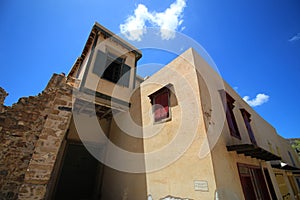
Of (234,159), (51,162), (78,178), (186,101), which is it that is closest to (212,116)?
(186,101)

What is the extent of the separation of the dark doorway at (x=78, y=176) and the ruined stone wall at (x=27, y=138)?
3089 millimetres

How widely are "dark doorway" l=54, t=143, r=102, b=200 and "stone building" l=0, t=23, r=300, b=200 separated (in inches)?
1.7

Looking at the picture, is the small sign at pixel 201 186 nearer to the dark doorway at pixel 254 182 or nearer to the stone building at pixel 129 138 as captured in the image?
the stone building at pixel 129 138

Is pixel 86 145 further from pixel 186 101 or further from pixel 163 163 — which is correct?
pixel 186 101

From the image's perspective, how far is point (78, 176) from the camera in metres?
6.78

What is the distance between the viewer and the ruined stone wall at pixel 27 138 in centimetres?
341

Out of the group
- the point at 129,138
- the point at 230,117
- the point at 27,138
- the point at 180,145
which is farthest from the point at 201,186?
the point at 27,138

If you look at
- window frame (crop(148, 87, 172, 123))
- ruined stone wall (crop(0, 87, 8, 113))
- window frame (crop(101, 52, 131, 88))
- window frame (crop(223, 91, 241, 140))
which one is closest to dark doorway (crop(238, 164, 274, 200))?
window frame (crop(223, 91, 241, 140))

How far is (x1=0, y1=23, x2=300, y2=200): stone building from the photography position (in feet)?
12.0

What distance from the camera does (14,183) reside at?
3.57m

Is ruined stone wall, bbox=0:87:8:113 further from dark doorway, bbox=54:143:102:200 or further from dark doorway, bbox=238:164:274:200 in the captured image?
dark doorway, bbox=238:164:274:200

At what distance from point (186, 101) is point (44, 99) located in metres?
4.58

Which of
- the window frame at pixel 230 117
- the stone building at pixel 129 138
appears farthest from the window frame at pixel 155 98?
the window frame at pixel 230 117

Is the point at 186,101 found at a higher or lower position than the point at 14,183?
higher
